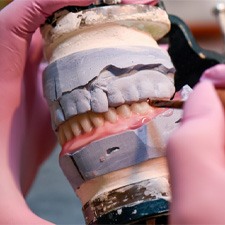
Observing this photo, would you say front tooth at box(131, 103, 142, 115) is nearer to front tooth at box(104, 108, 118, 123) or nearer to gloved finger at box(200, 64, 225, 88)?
front tooth at box(104, 108, 118, 123)

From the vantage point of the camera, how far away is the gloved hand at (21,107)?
681 mm

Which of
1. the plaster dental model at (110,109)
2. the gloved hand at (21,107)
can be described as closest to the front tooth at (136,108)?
the plaster dental model at (110,109)

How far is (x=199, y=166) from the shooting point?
1.45 ft

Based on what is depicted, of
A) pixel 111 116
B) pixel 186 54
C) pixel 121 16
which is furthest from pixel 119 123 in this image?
pixel 186 54

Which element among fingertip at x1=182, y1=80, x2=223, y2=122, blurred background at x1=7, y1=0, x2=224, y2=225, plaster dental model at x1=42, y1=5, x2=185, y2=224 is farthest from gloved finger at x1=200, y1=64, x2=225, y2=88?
blurred background at x1=7, y1=0, x2=224, y2=225

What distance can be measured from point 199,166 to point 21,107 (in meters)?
0.38

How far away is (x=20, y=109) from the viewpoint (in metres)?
0.77

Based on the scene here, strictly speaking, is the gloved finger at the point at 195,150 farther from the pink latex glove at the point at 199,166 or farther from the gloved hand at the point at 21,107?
the gloved hand at the point at 21,107

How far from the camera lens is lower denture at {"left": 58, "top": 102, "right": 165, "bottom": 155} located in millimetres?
635

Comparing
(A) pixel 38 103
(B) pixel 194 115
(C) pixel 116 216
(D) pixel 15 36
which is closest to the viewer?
(B) pixel 194 115

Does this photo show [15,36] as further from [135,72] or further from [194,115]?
[194,115]

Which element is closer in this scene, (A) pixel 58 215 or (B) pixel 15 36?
(B) pixel 15 36

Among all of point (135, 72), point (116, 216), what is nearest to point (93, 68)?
point (135, 72)

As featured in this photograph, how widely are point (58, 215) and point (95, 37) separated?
33 centimetres
